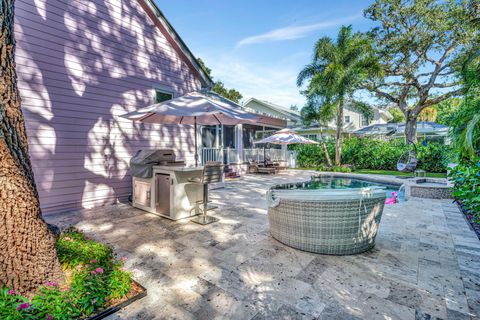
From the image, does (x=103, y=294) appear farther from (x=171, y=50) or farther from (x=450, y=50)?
(x=450, y=50)

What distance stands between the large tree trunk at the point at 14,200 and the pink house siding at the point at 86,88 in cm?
354

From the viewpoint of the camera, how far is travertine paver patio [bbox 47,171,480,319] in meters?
2.10

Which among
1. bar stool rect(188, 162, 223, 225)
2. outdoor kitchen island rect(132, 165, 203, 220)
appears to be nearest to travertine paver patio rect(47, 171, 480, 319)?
bar stool rect(188, 162, 223, 225)

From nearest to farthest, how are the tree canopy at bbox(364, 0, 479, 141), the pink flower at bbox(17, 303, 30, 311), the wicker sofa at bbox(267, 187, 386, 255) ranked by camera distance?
the pink flower at bbox(17, 303, 30, 311), the wicker sofa at bbox(267, 187, 386, 255), the tree canopy at bbox(364, 0, 479, 141)

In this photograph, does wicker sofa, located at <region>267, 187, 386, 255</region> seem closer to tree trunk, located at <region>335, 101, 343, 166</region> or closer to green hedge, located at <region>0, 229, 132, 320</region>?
green hedge, located at <region>0, 229, 132, 320</region>

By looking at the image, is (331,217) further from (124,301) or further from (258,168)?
(258,168)

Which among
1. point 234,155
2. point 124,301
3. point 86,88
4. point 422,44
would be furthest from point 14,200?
point 422,44

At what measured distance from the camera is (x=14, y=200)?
2.02 m

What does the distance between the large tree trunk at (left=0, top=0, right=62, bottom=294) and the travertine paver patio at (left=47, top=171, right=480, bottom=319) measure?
0.92 meters

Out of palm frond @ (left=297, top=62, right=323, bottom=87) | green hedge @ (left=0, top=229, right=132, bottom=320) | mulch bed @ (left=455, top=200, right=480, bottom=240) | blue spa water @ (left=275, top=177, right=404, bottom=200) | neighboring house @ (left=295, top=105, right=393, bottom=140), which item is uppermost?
palm frond @ (left=297, top=62, right=323, bottom=87)

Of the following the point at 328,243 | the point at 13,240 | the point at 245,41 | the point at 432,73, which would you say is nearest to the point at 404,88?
the point at 432,73

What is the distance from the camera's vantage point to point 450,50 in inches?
603

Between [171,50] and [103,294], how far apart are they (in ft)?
23.8

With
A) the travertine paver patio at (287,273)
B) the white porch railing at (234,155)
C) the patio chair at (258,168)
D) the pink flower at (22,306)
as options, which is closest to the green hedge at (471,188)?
the travertine paver patio at (287,273)
